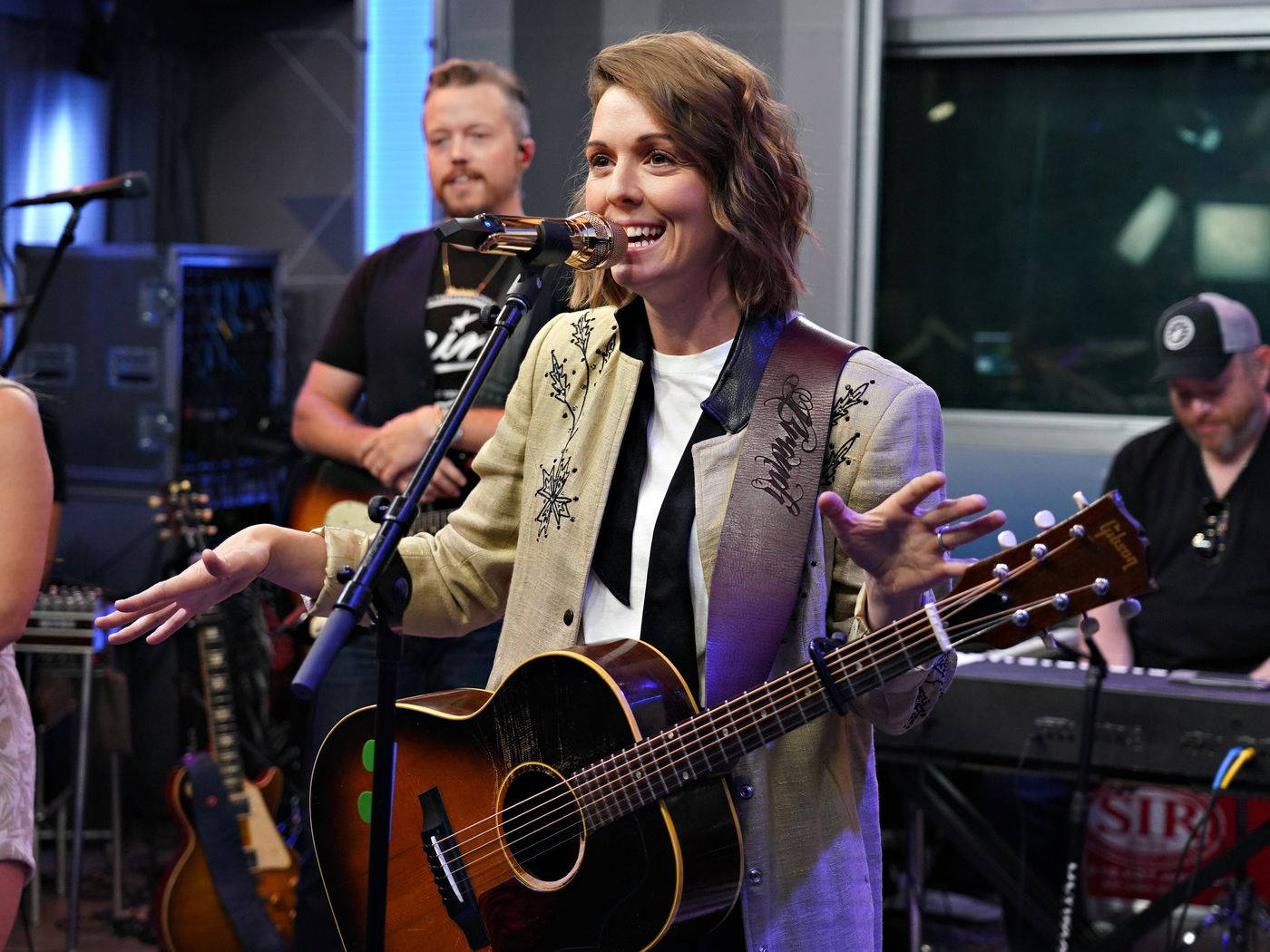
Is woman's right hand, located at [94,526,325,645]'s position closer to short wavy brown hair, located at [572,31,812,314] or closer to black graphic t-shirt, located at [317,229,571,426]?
short wavy brown hair, located at [572,31,812,314]

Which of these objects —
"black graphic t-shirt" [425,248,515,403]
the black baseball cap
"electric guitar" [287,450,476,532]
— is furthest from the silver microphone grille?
the black baseball cap

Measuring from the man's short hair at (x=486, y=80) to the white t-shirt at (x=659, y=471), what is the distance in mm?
1675

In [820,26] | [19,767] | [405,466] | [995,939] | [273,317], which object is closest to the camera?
[19,767]

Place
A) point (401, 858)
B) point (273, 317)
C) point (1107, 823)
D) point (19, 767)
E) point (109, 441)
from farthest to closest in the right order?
point (273, 317)
point (109, 441)
point (1107, 823)
point (19, 767)
point (401, 858)

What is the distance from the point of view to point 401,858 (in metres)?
2.05

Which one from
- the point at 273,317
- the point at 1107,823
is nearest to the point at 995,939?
the point at 1107,823

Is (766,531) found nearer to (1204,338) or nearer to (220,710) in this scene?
(1204,338)

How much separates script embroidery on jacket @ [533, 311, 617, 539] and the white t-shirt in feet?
0.30

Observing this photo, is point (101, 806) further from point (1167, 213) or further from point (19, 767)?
point (1167, 213)

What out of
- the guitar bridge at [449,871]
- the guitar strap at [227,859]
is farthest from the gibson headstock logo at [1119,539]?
the guitar strap at [227,859]

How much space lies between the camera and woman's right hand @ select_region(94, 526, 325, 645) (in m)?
1.77

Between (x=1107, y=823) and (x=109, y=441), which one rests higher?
(x=109, y=441)

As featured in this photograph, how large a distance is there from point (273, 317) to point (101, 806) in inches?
76.7

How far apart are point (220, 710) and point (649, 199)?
285 centimetres
